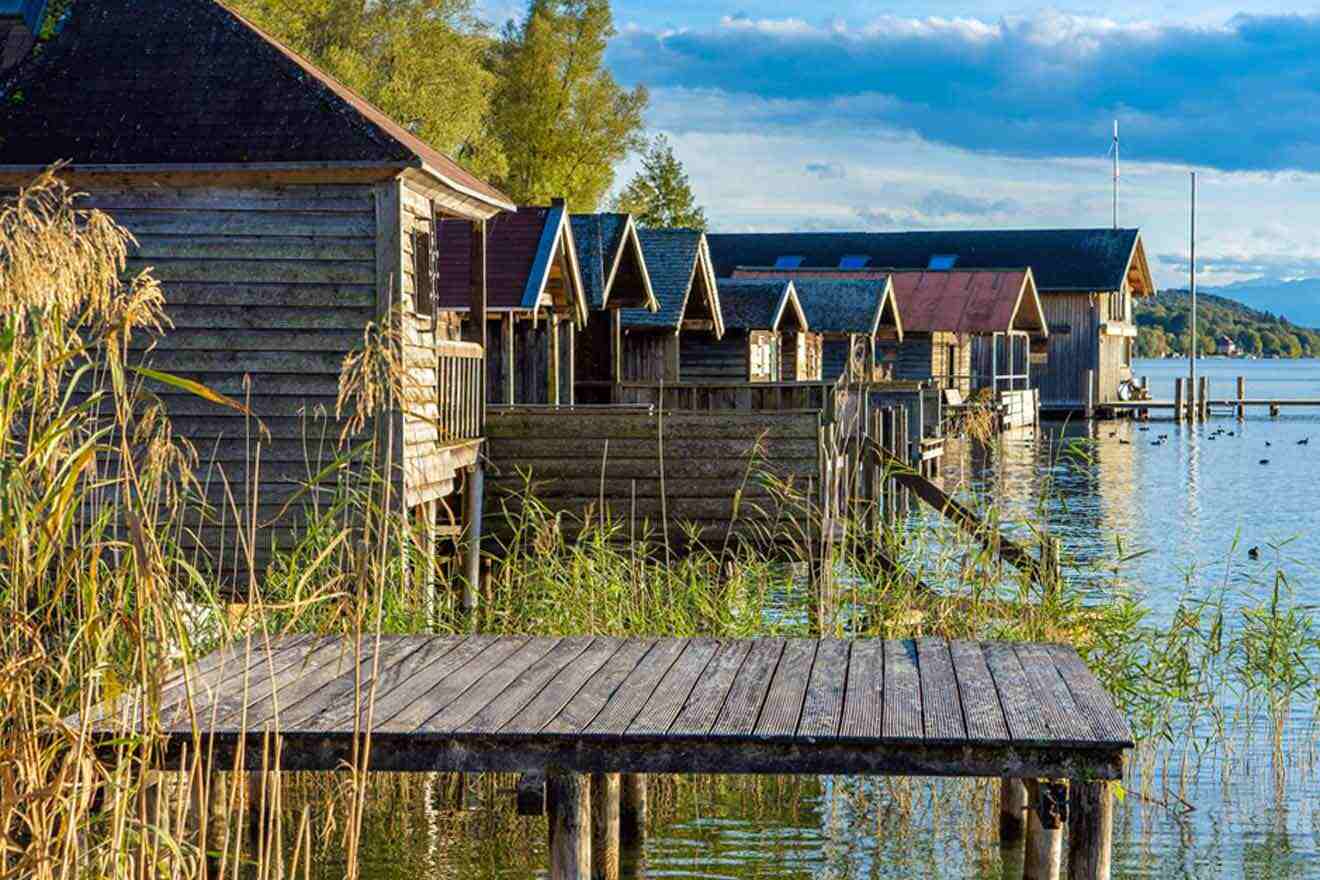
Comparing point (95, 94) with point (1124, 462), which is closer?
point (95, 94)

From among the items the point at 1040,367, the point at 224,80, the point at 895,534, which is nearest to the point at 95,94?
the point at 224,80

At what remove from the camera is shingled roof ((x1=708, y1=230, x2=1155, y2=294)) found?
61656mm

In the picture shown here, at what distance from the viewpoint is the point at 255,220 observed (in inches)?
523

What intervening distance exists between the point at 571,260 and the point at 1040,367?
41.8 metres

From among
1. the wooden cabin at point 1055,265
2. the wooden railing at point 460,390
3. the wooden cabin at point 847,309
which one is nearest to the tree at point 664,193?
the wooden cabin at point 1055,265

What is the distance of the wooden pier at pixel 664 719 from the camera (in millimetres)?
5152

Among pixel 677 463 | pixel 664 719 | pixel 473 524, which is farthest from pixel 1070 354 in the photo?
pixel 664 719

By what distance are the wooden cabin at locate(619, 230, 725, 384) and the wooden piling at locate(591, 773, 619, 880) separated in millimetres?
20489

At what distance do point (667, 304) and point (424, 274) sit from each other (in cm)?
1384

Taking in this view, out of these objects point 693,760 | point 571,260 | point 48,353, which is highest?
point 571,260

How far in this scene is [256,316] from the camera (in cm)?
1336

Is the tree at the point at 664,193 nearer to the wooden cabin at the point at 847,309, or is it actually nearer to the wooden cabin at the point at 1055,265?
the wooden cabin at the point at 1055,265

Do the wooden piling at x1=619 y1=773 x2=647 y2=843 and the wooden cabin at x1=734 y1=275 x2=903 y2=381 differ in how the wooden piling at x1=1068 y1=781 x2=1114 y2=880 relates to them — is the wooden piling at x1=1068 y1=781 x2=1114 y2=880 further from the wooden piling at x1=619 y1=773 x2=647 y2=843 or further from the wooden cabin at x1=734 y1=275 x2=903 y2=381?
the wooden cabin at x1=734 y1=275 x2=903 y2=381

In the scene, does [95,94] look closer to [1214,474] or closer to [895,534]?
[895,534]
